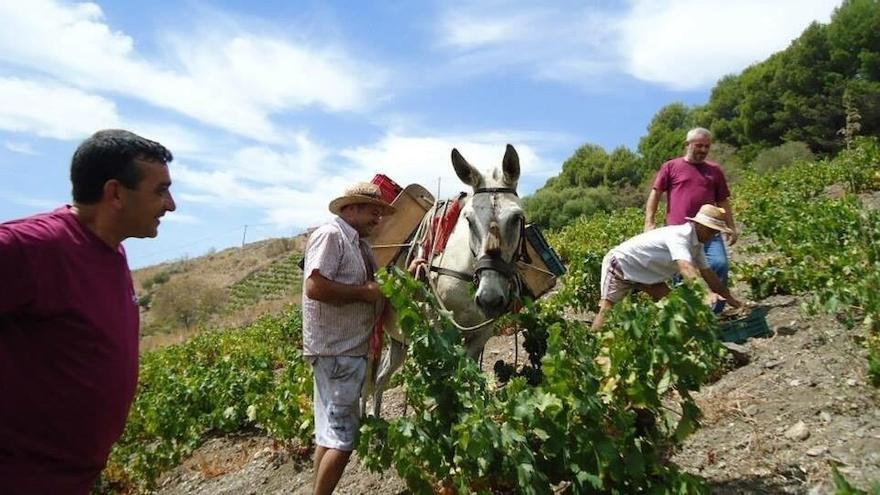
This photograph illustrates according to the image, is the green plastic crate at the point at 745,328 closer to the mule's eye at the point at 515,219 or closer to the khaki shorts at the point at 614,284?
the khaki shorts at the point at 614,284

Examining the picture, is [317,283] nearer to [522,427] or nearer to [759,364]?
[522,427]

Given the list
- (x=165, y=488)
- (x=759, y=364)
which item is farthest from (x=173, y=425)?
(x=759, y=364)

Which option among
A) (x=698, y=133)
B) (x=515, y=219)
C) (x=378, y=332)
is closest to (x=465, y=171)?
(x=515, y=219)

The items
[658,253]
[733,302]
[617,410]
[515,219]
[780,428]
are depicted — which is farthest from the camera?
[733,302]

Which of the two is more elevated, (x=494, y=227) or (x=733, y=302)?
(x=494, y=227)

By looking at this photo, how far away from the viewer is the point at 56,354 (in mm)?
1975

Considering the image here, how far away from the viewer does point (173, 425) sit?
686 centimetres

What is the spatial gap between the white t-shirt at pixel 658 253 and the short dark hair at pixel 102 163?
4054 millimetres

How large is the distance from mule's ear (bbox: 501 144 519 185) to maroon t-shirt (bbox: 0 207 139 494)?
2.96 m

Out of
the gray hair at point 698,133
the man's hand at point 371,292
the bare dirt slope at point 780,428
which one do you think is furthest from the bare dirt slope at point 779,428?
the gray hair at point 698,133

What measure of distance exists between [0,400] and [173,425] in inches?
214

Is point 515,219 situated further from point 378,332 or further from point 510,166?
point 378,332

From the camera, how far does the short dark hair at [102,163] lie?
2.12m

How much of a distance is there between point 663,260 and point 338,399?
3.20m
